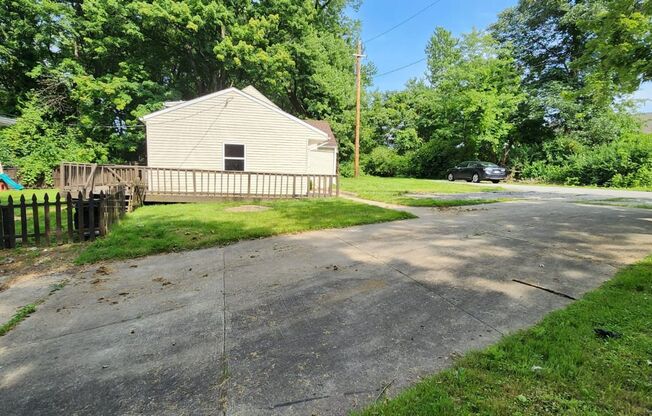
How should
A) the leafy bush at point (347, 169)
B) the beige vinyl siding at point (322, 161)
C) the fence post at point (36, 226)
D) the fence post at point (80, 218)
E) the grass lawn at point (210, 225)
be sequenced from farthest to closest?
1. the leafy bush at point (347, 169)
2. the beige vinyl siding at point (322, 161)
3. the fence post at point (80, 218)
4. the fence post at point (36, 226)
5. the grass lawn at point (210, 225)

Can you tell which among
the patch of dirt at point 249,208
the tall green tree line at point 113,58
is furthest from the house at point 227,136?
the tall green tree line at point 113,58

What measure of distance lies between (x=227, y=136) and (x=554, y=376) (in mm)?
13828

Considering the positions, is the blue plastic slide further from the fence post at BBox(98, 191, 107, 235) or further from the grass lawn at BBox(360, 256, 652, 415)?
the grass lawn at BBox(360, 256, 652, 415)

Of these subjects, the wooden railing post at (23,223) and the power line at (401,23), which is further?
the power line at (401,23)

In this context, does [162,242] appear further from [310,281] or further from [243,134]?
[243,134]

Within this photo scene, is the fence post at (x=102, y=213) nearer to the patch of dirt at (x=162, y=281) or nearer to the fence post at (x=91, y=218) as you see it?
the fence post at (x=91, y=218)

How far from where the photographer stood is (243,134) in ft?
47.0

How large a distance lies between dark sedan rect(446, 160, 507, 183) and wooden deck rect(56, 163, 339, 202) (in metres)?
14.2

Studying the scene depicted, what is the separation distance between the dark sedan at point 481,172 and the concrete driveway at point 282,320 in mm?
17891

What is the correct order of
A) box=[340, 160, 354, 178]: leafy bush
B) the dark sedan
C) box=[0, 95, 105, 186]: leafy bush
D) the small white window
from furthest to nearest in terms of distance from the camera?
box=[340, 160, 354, 178]: leafy bush < the dark sedan < box=[0, 95, 105, 186]: leafy bush < the small white window

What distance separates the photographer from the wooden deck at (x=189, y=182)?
40.5 ft

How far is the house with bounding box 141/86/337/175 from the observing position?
13594mm

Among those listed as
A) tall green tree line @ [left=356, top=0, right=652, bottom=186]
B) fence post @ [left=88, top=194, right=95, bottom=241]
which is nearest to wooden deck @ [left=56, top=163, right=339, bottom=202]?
fence post @ [left=88, top=194, right=95, bottom=241]

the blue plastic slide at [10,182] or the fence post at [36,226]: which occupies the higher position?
the blue plastic slide at [10,182]
